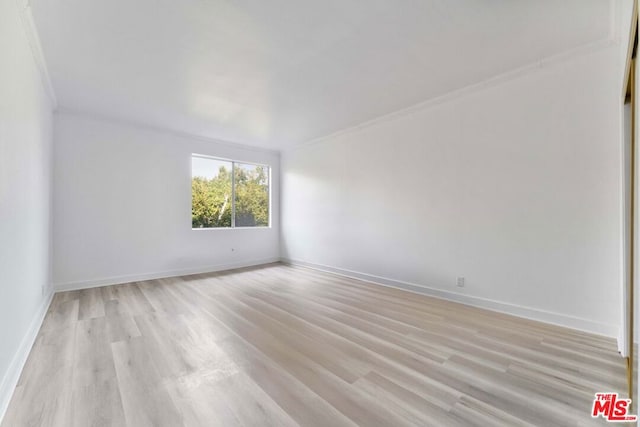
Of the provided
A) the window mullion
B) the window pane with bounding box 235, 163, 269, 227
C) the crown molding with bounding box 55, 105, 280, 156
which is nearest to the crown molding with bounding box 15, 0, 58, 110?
the crown molding with bounding box 55, 105, 280, 156

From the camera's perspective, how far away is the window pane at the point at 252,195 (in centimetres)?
617

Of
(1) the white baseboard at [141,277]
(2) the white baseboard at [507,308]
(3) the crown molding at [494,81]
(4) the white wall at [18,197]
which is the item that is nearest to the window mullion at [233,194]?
(1) the white baseboard at [141,277]

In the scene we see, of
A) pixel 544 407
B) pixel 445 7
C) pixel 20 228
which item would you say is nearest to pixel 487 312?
pixel 544 407

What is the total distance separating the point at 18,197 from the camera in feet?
6.91

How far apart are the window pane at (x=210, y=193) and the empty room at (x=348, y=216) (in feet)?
1.70

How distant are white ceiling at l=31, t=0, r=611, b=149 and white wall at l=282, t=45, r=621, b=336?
38 cm

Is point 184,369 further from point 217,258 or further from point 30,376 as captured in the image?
point 217,258

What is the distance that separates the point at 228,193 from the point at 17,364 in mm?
4336

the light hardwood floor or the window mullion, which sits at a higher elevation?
the window mullion

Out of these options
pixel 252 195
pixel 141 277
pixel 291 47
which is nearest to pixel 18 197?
pixel 291 47

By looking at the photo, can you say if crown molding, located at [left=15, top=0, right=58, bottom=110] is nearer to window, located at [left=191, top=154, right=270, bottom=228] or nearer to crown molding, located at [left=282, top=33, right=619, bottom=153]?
window, located at [left=191, top=154, right=270, bottom=228]

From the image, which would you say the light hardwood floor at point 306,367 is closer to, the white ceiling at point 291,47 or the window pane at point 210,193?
the window pane at point 210,193

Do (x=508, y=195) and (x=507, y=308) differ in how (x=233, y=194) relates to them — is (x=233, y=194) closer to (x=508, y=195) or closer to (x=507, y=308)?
(x=508, y=195)

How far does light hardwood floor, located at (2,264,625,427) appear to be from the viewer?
1555 mm
